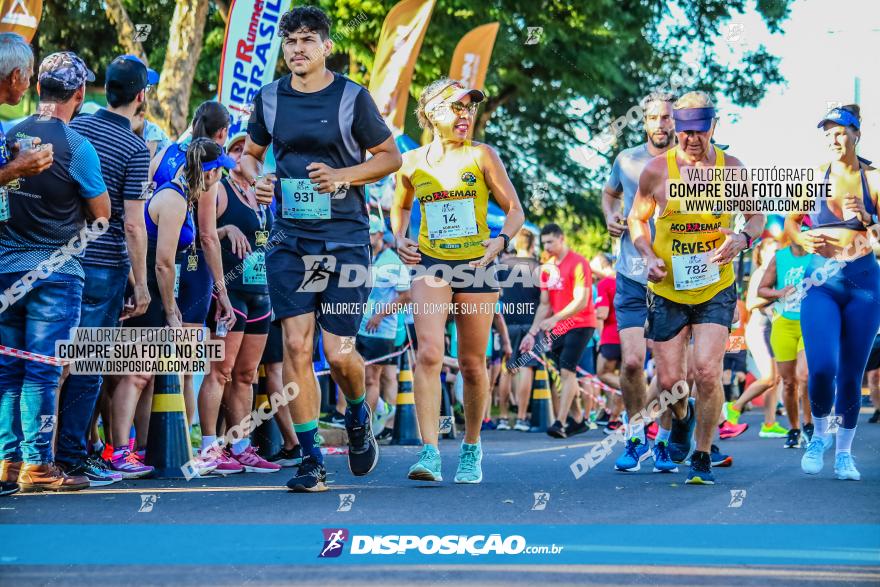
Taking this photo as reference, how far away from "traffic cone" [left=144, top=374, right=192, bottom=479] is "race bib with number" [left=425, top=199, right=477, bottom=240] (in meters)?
1.95

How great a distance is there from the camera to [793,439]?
495 inches

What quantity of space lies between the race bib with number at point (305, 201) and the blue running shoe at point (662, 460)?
10.4ft

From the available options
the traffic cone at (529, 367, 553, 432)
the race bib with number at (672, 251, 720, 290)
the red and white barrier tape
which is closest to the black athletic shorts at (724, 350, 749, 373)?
the traffic cone at (529, 367, 553, 432)

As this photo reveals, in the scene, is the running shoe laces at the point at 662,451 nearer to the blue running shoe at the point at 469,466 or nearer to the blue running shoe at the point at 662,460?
the blue running shoe at the point at 662,460

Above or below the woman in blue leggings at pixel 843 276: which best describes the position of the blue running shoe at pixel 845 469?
below

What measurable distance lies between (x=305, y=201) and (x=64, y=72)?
57.9 inches

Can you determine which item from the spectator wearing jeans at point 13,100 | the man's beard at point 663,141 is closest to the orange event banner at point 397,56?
the man's beard at point 663,141

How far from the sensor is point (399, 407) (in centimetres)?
1288

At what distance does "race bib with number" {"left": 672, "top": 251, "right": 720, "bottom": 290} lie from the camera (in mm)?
8570

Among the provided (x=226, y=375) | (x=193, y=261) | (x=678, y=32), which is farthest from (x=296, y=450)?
(x=678, y=32)

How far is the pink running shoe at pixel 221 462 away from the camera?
28.9 ft

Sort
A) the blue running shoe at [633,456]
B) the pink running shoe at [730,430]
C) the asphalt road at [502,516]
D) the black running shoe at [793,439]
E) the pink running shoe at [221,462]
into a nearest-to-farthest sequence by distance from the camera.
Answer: the asphalt road at [502,516] < the pink running shoe at [221,462] < the blue running shoe at [633,456] < the black running shoe at [793,439] < the pink running shoe at [730,430]

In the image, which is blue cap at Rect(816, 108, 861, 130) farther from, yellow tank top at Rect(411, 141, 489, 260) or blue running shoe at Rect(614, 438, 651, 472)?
blue running shoe at Rect(614, 438, 651, 472)

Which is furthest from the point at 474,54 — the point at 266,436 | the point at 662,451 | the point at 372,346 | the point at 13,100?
the point at 13,100
